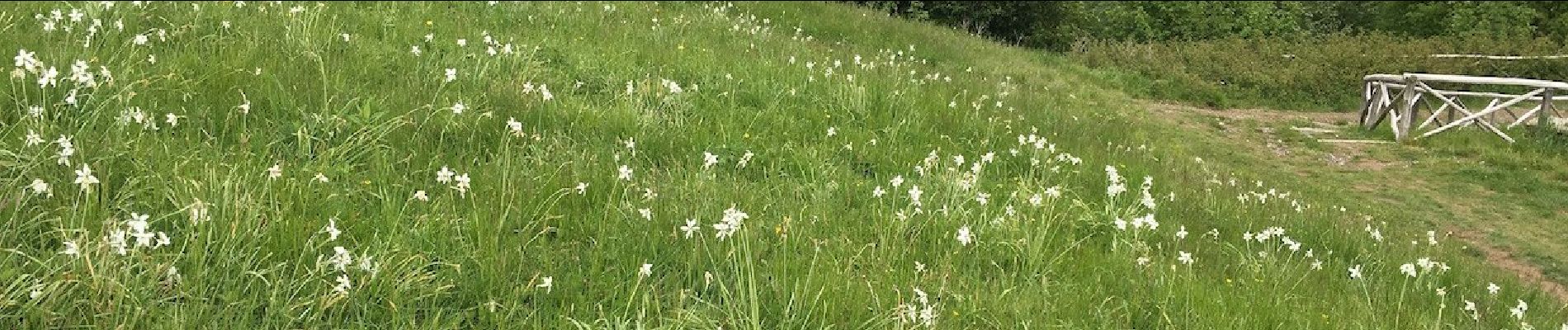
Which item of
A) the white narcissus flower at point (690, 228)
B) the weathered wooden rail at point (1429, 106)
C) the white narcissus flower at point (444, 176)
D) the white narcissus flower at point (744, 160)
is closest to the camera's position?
the white narcissus flower at point (690, 228)

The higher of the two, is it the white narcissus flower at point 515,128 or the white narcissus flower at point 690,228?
the white narcissus flower at point 690,228

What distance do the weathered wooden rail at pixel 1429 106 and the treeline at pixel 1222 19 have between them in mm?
8833

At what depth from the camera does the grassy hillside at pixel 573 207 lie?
2.90 m

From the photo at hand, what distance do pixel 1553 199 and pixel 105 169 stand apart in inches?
441

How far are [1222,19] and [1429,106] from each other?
60.0 ft

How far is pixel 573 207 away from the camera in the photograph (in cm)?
386

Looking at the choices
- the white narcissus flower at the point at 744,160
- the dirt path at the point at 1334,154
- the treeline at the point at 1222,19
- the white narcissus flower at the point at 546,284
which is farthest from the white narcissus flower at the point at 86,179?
the treeline at the point at 1222,19

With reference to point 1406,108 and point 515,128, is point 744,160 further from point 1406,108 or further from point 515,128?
point 1406,108

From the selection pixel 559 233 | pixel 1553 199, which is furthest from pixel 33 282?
pixel 1553 199

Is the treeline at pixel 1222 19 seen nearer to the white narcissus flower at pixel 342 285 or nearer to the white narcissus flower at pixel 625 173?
the white narcissus flower at pixel 625 173

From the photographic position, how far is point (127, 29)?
575cm

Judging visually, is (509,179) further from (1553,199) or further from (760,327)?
(1553,199)

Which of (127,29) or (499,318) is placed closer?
(499,318)

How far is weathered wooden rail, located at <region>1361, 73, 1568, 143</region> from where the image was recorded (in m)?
13.3
